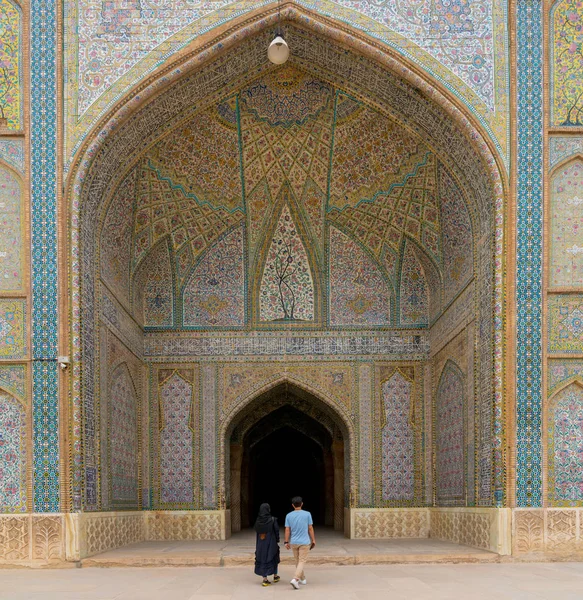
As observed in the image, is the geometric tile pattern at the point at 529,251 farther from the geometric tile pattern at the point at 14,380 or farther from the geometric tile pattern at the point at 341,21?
the geometric tile pattern at the point at 14,380

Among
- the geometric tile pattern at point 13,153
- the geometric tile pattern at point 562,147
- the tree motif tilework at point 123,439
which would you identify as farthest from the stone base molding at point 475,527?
the geometric tile pattern at point 13,153

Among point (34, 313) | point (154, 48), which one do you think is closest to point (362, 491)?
point (34, 313)

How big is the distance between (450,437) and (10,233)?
5882 millimetres

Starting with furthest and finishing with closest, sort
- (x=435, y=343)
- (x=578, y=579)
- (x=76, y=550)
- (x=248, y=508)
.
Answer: (x=248, y=508) < (x=435, y=343) < (x=76, y=550) < (x=578, y=579)

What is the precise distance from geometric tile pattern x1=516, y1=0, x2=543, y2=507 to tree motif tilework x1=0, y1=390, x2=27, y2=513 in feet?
16.5

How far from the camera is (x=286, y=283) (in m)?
12.0

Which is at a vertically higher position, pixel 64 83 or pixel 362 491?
pixel 64 83

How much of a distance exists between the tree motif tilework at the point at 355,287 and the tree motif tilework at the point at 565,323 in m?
3.31

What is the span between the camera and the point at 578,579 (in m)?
7.19

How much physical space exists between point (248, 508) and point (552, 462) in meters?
7.93

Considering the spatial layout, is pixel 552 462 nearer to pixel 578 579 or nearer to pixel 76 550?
pixel 578 579

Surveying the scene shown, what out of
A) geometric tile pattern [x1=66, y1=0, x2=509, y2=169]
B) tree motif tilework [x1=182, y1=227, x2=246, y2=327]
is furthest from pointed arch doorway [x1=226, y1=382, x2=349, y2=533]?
geometric tile pattern [x1=66, y1=0, x2=509, y2=169]

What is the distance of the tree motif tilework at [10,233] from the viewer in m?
8.82

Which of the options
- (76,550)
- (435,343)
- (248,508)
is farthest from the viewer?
(248,508)
